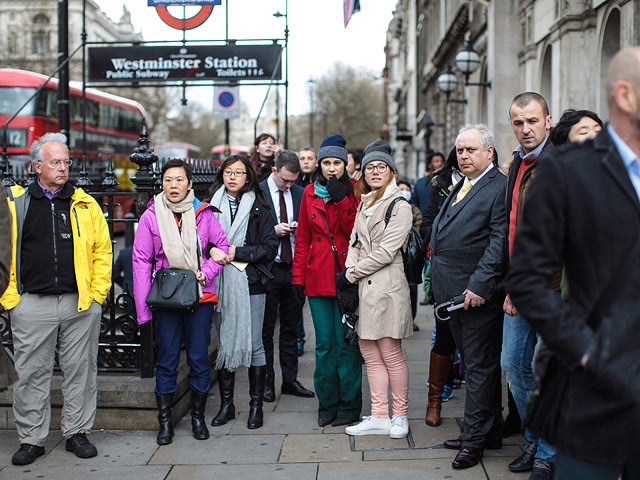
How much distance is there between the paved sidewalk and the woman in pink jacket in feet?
0.81

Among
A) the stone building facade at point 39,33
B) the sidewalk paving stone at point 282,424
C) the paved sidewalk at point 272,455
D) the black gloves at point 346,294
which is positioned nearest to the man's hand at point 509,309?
the paved sidewalk at point 272,455

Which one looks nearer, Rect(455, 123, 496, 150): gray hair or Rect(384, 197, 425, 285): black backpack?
Rect(455, 123, 496, 150): gray hair

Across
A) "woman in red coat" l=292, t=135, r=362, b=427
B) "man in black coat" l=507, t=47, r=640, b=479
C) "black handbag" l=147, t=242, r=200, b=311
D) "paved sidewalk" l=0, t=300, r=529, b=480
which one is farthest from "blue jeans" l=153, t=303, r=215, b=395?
"man in black coat" l=507, t=47, r=640, b=479

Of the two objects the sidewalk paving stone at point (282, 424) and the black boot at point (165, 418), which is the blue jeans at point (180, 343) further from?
the sidewalk paving stone at point (282, 424)

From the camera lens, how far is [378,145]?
555cm

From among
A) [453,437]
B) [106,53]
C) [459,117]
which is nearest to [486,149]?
[453,437]

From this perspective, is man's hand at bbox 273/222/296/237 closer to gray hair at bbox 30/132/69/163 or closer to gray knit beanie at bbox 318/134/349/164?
gray knit beanie at bbox 318/134/349/164

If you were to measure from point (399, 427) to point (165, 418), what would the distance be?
157 cm

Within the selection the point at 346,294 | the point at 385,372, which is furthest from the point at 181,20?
the point at 385,372

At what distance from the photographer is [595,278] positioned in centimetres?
237

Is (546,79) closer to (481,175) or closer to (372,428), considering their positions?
(481,175)

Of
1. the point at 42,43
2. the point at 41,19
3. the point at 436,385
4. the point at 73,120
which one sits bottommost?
the point at 436,385

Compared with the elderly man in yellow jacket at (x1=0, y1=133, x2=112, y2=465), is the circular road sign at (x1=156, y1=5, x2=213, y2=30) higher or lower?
higher

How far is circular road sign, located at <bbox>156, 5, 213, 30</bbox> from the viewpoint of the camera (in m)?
9.99
